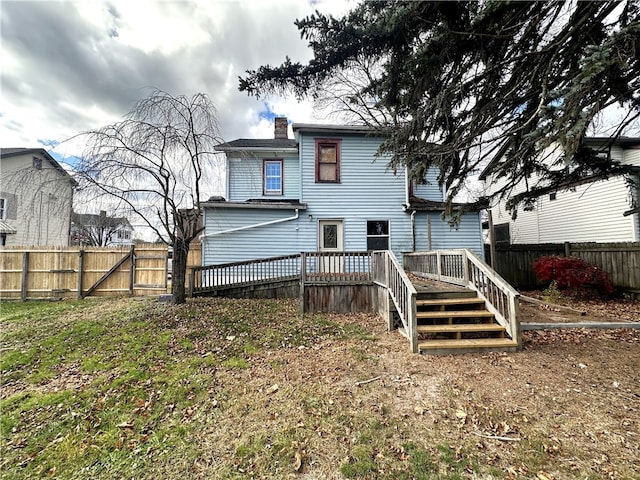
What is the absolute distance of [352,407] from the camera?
3135 millimetres

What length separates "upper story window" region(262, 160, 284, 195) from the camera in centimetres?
1138

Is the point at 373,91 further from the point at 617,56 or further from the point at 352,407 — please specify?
the point at 352,407

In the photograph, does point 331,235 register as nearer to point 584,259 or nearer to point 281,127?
point 281,127

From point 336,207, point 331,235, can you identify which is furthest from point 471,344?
point 336,207

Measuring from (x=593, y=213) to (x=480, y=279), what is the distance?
996cm

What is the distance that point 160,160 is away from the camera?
6617mm

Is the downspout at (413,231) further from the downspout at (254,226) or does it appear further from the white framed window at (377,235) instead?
the downspout at (254,226)

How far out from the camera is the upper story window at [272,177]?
11383 mm

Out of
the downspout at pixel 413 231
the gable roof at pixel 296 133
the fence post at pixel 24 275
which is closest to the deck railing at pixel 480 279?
the downspout at pixel 413 231

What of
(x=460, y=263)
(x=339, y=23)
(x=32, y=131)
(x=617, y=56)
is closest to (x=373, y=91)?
(x=339, y=23)

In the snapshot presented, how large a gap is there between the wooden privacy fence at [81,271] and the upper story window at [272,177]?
474 centimetres

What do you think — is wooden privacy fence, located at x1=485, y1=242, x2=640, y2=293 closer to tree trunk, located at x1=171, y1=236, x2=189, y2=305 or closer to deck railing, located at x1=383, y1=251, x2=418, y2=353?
deck railing, located at x1=383, y1=251, x2=418, y2=353

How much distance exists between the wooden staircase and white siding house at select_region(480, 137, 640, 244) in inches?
194

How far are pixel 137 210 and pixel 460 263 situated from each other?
785cm
